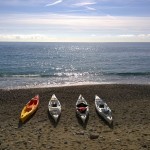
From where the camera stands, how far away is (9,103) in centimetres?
2583

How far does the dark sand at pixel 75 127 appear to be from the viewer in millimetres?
16156

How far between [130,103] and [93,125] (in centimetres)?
713

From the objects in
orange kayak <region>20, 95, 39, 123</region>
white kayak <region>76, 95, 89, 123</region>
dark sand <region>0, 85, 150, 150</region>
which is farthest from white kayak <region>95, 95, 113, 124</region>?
orange kayak <region>20, 95, 39, 123</region>

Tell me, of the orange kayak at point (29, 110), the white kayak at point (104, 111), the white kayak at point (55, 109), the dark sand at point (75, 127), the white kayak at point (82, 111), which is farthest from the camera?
the white kayak at point (55, 109)

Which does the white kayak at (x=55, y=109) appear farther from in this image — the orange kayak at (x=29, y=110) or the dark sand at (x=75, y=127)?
the orange kayak at (x=29, y=110)

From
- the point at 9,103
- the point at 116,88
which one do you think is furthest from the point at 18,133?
the point at 116,88

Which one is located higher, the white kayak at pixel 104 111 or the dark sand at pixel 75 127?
the white kayak at pixel 104 111

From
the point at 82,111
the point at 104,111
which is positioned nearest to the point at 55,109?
the point at 82,111

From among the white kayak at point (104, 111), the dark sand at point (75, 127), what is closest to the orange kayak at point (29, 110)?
the dark sand at point (75, 127)

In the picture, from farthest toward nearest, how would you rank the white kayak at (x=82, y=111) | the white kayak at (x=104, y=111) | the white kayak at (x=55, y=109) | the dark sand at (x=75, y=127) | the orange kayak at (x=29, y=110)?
the white kayak at (x=55, y=109) → the white kayak at (x=82, y=111) → the orange kayak at (x=29, y=110) → the white kayak at (x=104, y=111) → the dark sand at (x=75, y=127)

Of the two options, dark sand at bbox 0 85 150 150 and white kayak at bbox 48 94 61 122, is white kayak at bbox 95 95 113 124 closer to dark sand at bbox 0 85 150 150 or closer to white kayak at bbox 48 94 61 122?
dark sand at bbox 0 85 150 150

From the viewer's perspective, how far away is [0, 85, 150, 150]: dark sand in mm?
16156

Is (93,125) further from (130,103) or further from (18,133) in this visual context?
(130,103)

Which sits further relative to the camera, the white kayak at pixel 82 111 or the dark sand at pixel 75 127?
the white kayak at pixel 82 111
